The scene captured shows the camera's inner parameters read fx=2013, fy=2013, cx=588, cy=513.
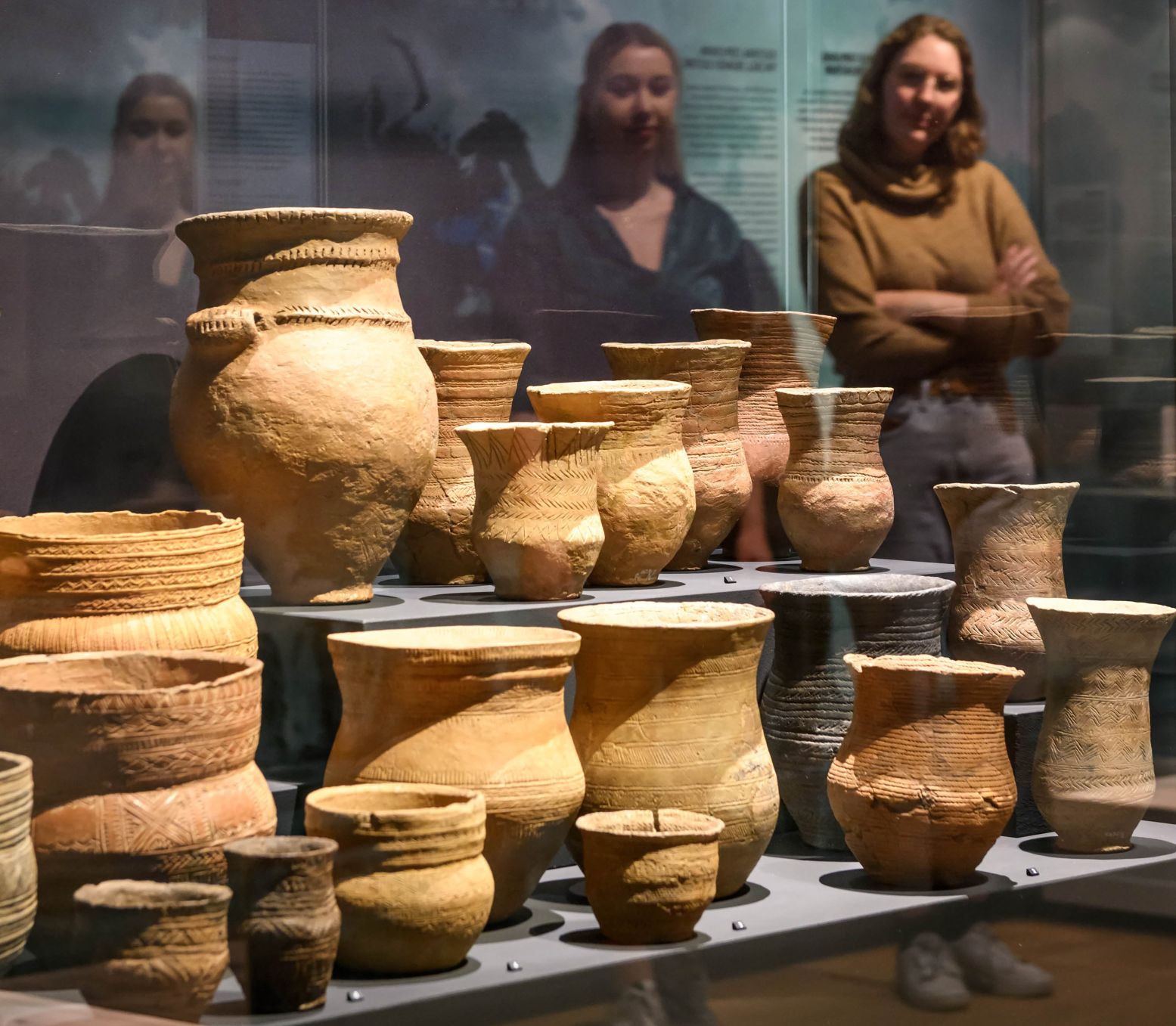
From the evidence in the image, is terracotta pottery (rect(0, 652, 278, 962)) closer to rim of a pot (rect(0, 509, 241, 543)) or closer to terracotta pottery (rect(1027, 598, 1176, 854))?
rim of a pot (rect(0, 509, 241, 543))

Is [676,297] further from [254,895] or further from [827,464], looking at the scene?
[254,895]

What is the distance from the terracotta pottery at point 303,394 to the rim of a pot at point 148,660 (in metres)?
0.59

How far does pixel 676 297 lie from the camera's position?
442 cm

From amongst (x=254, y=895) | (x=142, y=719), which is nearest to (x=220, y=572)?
(x=142, y=719)

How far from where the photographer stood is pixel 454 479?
4.54 meters

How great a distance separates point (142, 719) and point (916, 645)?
1.87m

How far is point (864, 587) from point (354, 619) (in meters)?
1.25

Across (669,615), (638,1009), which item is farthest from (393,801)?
(669,615)

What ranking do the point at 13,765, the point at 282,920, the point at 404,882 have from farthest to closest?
the point at 404,882 → the point at 282,920 → the point at 13,765

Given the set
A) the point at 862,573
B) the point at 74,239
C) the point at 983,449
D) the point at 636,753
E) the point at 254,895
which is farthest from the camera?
the point at 862,573

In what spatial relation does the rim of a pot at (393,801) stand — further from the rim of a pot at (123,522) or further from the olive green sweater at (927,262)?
the olive green sweater at (927,262)

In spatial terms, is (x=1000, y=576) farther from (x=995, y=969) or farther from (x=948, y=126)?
(x=948, y=126)

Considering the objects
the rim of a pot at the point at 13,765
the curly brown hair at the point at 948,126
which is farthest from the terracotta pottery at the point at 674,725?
the rim of a pot at the point at 13,765

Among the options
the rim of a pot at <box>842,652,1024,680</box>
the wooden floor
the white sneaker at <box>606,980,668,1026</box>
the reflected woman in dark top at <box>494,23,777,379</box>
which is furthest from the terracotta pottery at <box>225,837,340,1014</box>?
the rim of a pot at <box>842,652,1024,680</box>
